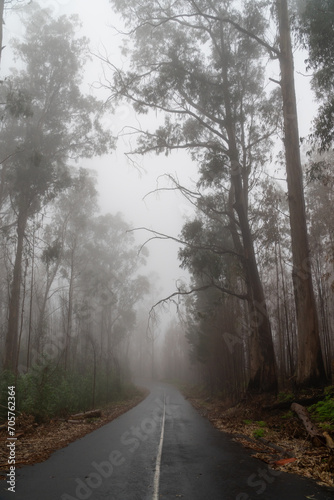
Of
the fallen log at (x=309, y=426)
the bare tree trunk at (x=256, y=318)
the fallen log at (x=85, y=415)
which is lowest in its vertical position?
the fallen log at (x=85, y=415)

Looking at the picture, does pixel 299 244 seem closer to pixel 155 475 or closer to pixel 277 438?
pixel 277 438

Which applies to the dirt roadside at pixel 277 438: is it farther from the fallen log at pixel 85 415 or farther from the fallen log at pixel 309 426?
the fallen log at pixel 85 415

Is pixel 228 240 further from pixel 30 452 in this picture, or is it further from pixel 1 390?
pixel 30 452

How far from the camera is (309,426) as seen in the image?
25.3 feet

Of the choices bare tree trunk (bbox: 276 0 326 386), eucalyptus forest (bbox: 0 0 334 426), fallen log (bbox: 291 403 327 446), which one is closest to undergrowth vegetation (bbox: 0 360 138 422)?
eucalyptus forest (bbox: 0 0 334 426)

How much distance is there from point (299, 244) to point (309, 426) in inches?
207

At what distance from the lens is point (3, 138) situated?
68.5 feet

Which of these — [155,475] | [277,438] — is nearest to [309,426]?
[277,438]

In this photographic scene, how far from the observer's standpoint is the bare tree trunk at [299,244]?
10.5 m

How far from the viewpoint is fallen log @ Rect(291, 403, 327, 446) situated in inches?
270

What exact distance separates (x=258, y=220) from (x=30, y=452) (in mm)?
15107

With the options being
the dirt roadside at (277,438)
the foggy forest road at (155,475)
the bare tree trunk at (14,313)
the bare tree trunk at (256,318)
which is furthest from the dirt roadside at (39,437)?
the bare tree trunk at (256,318)

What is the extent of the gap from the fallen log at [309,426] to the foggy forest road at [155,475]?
47.3 inches

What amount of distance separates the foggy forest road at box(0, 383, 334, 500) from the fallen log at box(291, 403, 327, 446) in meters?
1.20
